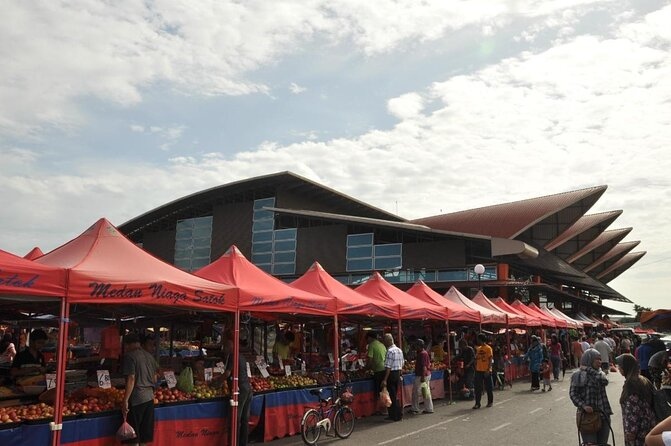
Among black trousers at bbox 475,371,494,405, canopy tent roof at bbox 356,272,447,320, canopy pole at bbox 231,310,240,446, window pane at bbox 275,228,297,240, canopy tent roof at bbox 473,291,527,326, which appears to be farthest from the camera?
window pane at bbox 275,228,297,240

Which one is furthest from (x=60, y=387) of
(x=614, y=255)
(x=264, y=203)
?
(x=614, y=255)

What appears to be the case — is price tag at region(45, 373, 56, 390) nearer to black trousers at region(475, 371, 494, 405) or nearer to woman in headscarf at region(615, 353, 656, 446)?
woman in headscarf at region(615, 353, 656, 446)

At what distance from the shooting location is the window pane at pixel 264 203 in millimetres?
45344

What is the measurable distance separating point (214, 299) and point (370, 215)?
45.2 metres

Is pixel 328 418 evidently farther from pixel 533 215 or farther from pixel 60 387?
pixel 533 215

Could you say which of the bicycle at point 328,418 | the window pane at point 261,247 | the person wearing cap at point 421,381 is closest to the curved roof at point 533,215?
the window pane at point 261,247

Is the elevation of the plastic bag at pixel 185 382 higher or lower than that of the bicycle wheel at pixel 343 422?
higher

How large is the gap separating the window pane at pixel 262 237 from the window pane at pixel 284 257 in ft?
4.80

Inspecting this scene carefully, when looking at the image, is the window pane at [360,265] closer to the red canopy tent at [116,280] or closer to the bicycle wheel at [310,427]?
the bicycle wheel at [310,427]

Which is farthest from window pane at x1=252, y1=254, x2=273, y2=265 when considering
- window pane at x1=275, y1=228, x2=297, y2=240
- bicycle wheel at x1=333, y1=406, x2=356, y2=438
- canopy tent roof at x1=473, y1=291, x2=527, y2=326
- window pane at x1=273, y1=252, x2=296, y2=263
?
bicycle wheel at x1=333, y1=406, x2=356, y2=438

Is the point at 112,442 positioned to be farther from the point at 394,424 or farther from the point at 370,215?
the point at 370,215

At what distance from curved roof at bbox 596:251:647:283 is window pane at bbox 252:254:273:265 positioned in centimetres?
6038

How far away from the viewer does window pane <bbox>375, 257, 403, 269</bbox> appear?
3905 centimetres

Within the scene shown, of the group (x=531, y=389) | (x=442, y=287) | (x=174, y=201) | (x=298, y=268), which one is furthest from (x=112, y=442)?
(x=174, y=201)
